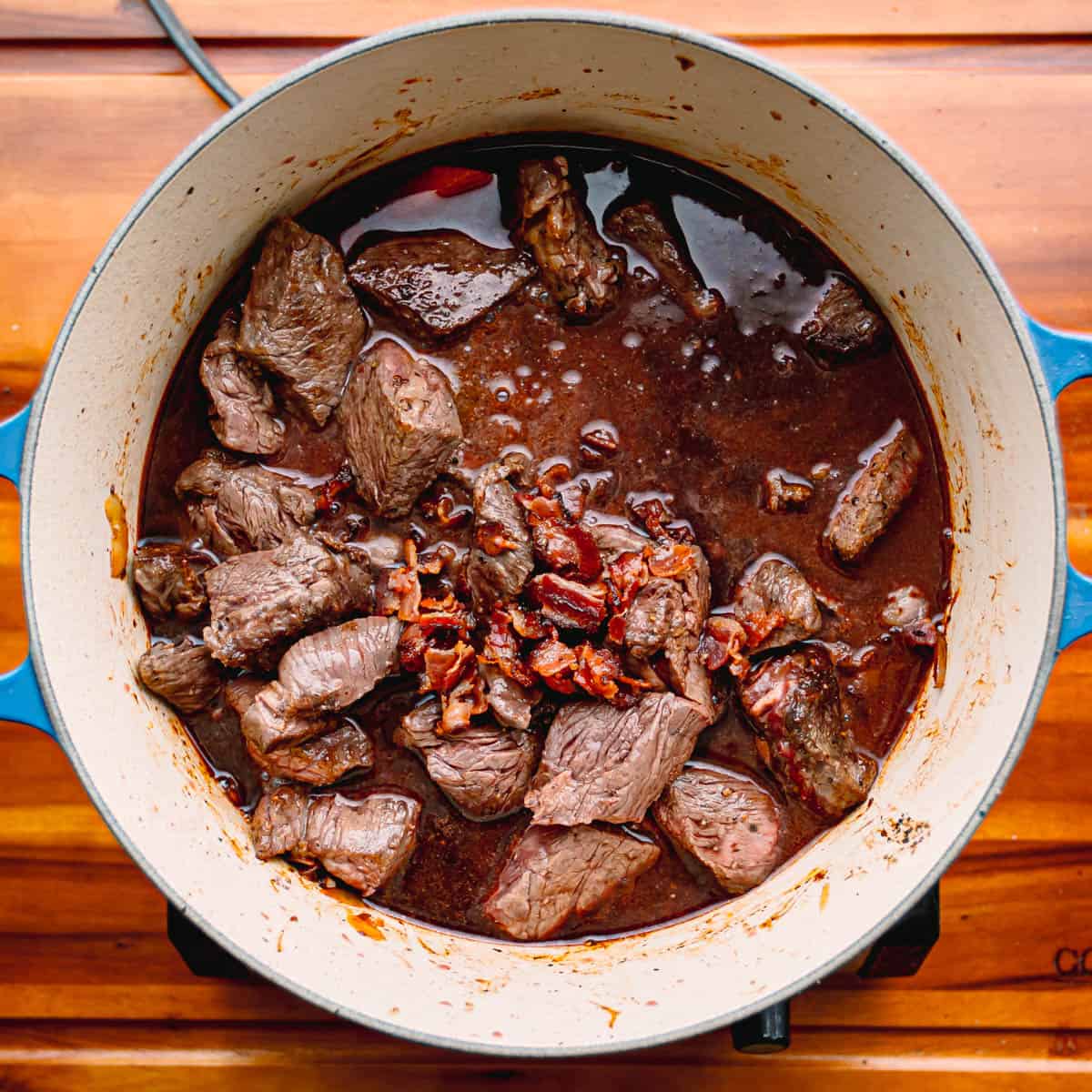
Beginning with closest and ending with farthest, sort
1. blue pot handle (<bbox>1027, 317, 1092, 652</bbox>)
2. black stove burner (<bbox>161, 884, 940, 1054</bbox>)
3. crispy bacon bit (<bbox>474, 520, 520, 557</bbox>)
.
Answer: blue pot handle (<bbox>1027, 317, 1092, 652</bbox>) < black stove burner (<bbox>161, 884, 940, 1054</bbox>) < crispy bacon bit (<bbox>474, 520, 520, 557</bbox>)

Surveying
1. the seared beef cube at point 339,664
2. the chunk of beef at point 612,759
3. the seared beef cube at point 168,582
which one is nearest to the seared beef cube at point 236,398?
the seared beef cube at point 168,582

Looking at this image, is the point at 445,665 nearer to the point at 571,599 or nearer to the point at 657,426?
the point at 571,599

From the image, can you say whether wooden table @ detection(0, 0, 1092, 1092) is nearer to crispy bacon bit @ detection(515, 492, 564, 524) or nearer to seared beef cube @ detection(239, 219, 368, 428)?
seared beef cube @ detection(239, 219, 368, 428)

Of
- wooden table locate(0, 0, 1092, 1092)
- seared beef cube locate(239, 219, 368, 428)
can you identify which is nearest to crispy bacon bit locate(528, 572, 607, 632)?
seared beef cube locate(239, 219, 368, 428)

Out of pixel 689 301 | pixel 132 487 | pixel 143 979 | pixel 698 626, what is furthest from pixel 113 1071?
pixel 689 301

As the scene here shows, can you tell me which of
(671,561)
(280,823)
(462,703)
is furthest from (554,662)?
(280,823)
